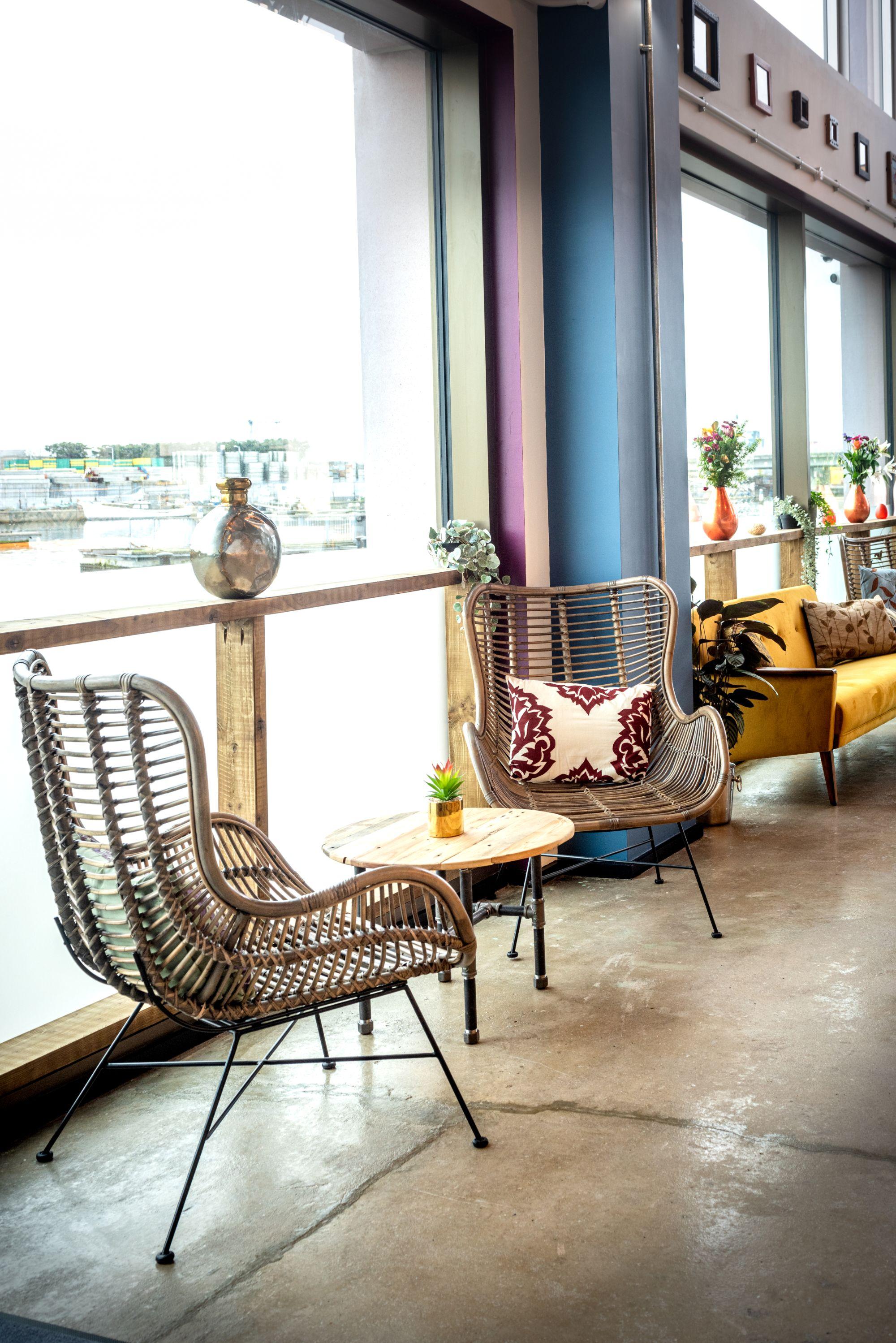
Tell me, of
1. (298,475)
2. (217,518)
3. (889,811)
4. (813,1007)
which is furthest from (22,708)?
(889,811)

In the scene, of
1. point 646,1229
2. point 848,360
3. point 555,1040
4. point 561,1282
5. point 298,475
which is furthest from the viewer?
point 848,360

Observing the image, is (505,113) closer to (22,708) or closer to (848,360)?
(22,708)

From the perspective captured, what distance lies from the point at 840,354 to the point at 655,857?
505 cm

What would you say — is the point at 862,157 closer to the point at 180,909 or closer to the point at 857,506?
the point at 857,506

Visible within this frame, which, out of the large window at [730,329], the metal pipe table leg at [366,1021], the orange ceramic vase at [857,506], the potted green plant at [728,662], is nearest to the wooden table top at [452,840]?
the metal pipe table leg at [366,1021]

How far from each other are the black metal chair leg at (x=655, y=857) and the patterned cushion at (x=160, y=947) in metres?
2.03

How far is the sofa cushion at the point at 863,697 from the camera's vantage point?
17.3 ft

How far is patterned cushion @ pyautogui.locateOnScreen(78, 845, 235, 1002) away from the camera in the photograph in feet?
6.99

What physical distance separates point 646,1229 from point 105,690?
49.7 inches

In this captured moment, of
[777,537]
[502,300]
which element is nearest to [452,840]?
[502,300]

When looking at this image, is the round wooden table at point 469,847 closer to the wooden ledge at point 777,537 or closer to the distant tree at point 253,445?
the distant tree at point 253,445

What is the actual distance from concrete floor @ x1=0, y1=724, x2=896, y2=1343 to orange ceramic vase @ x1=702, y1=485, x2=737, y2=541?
9.37 feet

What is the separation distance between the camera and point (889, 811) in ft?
16.6

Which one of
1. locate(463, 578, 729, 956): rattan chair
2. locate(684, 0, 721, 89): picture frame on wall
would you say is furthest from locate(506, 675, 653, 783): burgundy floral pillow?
locate(684, 0, 721, 89): picture frame on wall
